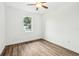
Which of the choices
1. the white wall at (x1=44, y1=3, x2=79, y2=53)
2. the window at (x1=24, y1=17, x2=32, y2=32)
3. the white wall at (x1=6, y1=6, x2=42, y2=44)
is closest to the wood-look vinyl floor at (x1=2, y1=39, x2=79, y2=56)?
the white wall at (x1=44, y1=3, x2=79, y2=53)

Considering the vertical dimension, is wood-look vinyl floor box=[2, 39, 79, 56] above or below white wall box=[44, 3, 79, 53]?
below

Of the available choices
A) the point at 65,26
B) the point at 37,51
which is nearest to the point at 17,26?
the point at 37,51

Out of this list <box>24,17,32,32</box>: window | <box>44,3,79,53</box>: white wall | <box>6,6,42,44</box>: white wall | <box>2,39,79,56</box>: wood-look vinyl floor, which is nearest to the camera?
<box>2,39,79,56</box>: wood-look vinyl floor

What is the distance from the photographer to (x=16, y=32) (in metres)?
5.13

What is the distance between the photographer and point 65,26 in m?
4.07

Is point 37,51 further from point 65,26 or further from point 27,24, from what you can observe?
point 27,24

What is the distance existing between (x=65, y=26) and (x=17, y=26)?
2.63m

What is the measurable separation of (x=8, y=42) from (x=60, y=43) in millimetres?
2688

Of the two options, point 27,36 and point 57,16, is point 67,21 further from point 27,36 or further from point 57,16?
point 27,36

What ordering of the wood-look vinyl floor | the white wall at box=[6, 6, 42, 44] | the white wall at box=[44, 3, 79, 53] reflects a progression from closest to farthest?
the wood-look vinyl floor → the white wall at box=[44, 3, 79, 53] → the white wall at box=[6, 6, 42, 44]

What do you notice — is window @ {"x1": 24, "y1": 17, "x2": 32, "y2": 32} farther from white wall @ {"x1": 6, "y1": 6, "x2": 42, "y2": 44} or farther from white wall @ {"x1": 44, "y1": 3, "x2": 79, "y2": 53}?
white wall @ {"x1": 44, "y1": 3, "x2": 79, "y2": 53}

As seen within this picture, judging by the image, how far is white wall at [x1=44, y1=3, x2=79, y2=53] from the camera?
3.57m

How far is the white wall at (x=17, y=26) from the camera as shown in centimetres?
477

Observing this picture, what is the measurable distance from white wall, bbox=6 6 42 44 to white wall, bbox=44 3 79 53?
3.74 ft
